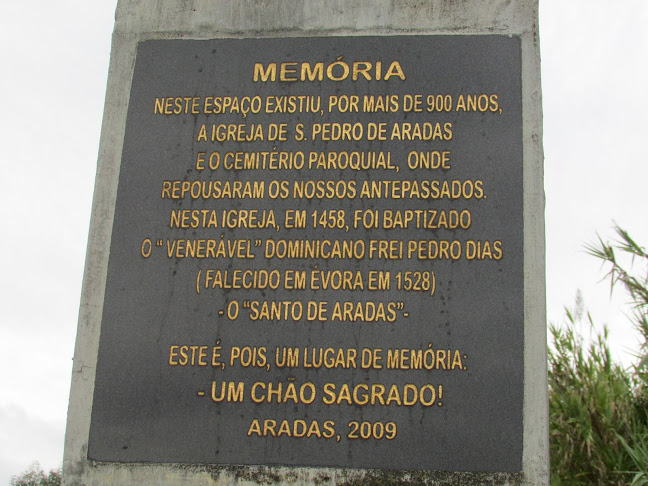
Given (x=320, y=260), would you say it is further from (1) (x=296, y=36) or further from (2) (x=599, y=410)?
(2) (x=599, y=410)

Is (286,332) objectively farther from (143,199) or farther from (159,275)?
(143,199)

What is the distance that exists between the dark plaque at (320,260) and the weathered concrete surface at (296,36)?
0.07 meters

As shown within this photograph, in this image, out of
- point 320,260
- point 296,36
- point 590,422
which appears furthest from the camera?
point 590,422

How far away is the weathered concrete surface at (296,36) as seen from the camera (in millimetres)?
4422

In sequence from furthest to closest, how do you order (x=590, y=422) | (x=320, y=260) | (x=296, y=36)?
(x=590, y=422)
(x=296, y=36)
(x=320, y=260)

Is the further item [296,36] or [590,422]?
[590,422]

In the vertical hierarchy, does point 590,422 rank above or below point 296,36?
below

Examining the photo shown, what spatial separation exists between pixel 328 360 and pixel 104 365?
1.35 metres

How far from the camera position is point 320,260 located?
476 cm

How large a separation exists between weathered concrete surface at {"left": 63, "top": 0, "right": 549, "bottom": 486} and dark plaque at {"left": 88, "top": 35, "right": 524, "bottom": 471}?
0.07 meters

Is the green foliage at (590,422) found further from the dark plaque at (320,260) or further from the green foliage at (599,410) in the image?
the dark plaque at (320,260)

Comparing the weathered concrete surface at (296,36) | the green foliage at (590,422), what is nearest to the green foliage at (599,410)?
the green foliage at (590,422)

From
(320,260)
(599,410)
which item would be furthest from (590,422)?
(320,260)

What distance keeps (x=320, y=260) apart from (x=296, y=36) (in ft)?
5.19
